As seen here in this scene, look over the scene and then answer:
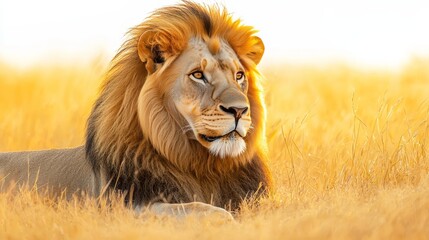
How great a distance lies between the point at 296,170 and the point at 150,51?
1.78 meters

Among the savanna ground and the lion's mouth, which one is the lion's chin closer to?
the lion's mouth

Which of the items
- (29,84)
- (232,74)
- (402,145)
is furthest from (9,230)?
(29,84)

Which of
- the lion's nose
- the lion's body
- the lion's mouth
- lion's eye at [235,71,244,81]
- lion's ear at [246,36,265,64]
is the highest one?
lion's ear at [246,36,265,64]

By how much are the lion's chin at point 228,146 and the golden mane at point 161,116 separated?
209 mm

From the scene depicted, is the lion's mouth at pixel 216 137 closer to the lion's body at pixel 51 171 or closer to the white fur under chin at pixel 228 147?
the white fur under chin at pixel 228 147

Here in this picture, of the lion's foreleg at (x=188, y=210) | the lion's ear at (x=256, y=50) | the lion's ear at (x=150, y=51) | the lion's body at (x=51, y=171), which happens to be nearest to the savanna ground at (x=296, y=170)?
the lion's foreleg at (x=188, y=210)

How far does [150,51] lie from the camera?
5574 millimetres

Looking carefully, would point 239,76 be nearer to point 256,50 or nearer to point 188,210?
point 256,50

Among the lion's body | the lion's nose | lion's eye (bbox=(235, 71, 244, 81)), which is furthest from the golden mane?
the lion's nose

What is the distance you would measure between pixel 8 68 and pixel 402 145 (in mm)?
6543

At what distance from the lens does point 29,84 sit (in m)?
11.1

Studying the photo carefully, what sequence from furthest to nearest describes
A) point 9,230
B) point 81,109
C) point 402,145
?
Answer: point 81,109, point 402,145, point 9,230

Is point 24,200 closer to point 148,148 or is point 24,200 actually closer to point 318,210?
point 148,148

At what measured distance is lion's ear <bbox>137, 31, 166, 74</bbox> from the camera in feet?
18.2
